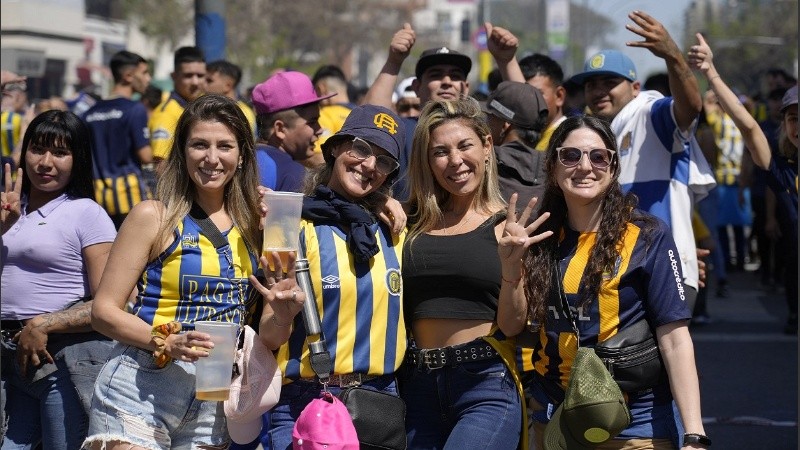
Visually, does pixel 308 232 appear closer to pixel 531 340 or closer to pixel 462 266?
pixel 462 266

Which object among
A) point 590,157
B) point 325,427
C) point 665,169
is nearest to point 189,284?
point 325,427

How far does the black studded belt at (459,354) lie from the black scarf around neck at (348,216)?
0.44 meters

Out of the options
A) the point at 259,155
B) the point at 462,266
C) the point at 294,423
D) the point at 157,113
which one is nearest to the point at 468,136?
the point at 462,266

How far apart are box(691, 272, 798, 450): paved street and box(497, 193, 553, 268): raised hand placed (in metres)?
3.80

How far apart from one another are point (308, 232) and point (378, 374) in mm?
567

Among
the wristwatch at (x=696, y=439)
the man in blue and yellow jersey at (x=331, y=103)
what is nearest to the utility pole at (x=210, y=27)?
the man in blue and yellow jersey at (x=331, y=103)

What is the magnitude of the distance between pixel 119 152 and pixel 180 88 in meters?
0.78

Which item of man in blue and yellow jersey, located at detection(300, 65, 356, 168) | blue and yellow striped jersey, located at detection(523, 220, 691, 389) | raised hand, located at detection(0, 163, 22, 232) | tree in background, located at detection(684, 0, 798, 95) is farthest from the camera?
tree in background, located at detection(684, 0, 798, 95)

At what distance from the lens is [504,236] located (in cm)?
410

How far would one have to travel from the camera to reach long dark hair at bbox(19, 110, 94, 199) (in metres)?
5.14

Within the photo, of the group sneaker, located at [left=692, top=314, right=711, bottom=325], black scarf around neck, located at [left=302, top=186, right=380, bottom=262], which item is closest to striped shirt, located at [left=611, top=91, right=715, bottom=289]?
black scarf around neck, located at [left=302, top=186, right=380, bottom=262]

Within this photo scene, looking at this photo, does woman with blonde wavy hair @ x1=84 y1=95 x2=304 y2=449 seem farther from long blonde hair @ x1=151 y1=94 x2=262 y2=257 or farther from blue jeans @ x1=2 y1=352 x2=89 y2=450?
blue jeans @ x1=2 y1=352 x2=89 y2=450

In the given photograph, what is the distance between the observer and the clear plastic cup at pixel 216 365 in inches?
153

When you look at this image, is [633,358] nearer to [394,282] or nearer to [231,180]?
[394,282]
